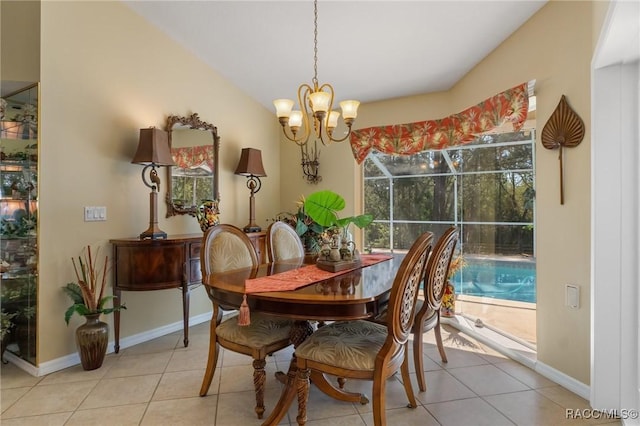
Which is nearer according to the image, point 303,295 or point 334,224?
point 303,295

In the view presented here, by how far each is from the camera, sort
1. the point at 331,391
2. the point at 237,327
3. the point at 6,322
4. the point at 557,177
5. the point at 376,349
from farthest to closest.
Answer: the point at 6,322 < the point at 557,177 < the point at 237,327 < the point at 331,391 < the point at 376,349

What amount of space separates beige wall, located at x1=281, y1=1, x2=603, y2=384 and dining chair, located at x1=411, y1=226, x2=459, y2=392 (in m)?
0.72

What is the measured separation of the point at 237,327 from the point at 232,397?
484mm

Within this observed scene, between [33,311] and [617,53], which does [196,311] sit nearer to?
[33,311]

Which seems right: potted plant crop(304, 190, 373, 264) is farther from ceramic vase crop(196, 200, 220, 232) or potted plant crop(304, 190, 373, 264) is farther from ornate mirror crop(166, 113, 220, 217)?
ornate mirror crop(166, 113, 220, 217)

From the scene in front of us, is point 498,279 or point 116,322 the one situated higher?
point 498,279

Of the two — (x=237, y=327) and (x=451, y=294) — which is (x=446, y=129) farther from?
(x=237, y=327)

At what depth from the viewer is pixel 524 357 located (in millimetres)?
2543

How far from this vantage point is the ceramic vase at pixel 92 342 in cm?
241

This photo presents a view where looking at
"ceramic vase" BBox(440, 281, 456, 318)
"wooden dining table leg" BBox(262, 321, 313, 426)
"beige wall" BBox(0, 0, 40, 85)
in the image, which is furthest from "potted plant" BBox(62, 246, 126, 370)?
"ceramic vase" BBox(440, 281, 456, 318)

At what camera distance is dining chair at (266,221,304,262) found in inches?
105

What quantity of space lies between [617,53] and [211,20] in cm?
280

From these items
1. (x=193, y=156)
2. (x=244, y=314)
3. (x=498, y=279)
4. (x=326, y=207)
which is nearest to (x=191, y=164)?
(x=193, y=156)

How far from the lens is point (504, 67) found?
282 centimetres
